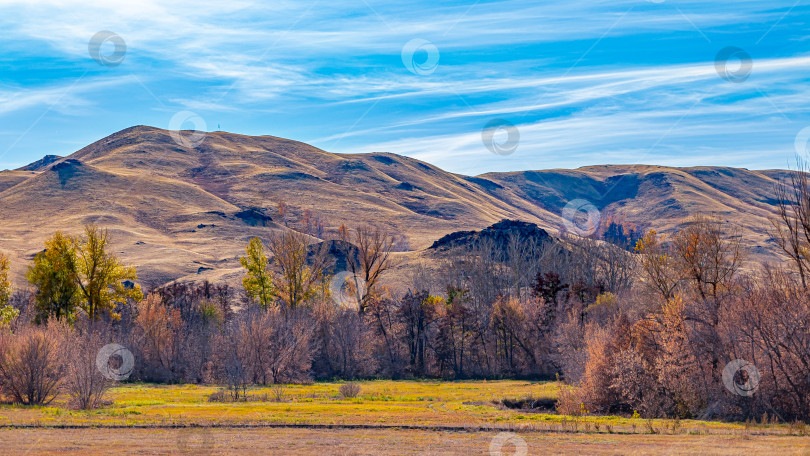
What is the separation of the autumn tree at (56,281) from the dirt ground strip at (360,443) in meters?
38.8

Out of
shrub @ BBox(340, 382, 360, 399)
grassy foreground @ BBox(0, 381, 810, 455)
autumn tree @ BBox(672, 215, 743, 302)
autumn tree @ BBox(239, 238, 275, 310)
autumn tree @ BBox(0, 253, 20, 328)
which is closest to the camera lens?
grassy foreground @ BBox(0, 381, 810, 455)

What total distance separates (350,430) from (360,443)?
15.4 feet

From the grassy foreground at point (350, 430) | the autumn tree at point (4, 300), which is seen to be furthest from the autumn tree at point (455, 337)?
the autumn tree at point (4, 300)

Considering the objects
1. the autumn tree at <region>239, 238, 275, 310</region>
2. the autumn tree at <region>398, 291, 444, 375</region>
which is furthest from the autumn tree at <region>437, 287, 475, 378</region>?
the autumn tree at <region>239, 238, 275, 310</region>

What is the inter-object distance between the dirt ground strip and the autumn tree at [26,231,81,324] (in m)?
38.8

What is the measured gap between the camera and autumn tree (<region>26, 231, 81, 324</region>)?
64.9 meters

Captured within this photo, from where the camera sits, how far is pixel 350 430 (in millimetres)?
31938

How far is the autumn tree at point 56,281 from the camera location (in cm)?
6488

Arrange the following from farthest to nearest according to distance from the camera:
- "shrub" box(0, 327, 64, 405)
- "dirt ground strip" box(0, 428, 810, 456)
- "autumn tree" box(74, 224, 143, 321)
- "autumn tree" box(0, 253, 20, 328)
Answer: "autumn tree" box(74, 224, 143, 321)
"autumn tree" box(0, 253, 20, 328)
"shrub" box(0, 327, 64, 405)
"dirt ground strip" box(0, 428, 810, 456)

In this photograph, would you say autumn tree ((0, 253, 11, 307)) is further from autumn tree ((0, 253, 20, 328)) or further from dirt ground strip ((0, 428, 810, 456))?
dirt ground strip ((0, 428, 810, 456))

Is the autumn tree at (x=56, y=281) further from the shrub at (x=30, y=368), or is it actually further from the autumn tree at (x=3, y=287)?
the shrub at (x=30, y=368)

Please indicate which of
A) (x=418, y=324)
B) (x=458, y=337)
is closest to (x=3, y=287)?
(x=418, y=324)

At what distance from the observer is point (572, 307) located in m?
76.0

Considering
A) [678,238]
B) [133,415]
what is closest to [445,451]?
[133,415]
